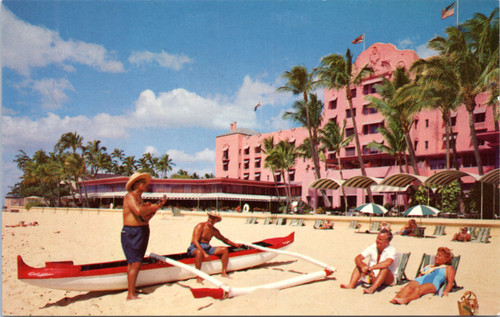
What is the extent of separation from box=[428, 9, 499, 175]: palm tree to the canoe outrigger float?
9.00 meters

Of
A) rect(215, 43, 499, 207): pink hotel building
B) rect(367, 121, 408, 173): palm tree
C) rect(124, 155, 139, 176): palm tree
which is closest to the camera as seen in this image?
rect(215, 43, 499, 207): pink hotel building

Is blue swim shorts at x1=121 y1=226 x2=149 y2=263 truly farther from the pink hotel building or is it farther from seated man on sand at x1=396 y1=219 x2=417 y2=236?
the pink hotel building

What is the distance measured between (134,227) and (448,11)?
10.8m

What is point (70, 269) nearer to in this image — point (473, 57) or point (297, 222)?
point (297, 222)

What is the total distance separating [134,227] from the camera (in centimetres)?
484

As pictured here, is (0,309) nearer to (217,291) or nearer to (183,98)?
(217,291)

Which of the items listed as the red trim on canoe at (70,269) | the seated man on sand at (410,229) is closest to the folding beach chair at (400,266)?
the red trim on canoe at (70,269)

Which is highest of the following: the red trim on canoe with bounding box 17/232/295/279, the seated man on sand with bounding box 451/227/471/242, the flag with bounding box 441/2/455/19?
the flag with bounding box 441/2/455/19

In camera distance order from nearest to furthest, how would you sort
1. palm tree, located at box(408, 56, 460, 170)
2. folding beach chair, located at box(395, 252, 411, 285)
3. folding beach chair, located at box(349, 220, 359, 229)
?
folding beach chair, located at box(395, 252, 411, 285) → palm tree, located at box(408, 56, 460, 170) → folding beach chair, located at box(349, 220, 359, 229)

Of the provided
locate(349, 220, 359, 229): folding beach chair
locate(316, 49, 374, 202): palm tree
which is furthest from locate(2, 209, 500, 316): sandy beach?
locate(316, 49, 374, 202): palm tree

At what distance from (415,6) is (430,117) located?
20.8 meters

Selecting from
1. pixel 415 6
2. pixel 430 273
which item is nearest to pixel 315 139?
pixel 415 6

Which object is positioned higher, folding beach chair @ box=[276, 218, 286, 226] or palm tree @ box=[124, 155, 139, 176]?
palm tree @ box=[124, 155, 139, 176]

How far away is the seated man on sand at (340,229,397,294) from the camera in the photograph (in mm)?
4957
